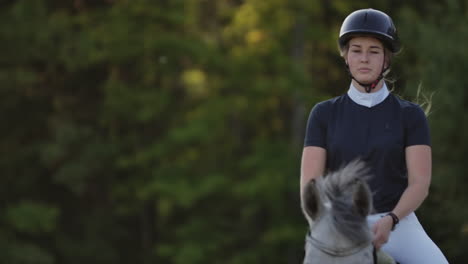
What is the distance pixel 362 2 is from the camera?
23703mm

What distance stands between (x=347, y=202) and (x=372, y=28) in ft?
3.53

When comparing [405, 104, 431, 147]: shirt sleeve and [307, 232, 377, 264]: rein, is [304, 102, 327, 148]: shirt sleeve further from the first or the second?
[307, 232, 377, 264]: rein

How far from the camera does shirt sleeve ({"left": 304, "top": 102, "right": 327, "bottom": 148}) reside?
14.1 ft

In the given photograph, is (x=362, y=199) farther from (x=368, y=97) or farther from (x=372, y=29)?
(x=372, y=29)

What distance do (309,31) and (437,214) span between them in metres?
8.58

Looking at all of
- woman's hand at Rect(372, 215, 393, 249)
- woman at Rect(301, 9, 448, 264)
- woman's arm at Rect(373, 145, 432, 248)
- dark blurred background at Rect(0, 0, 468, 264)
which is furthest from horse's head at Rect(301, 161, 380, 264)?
dark blurred background at Rect(0, 0, 468, 264)

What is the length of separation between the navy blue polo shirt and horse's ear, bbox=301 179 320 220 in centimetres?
61

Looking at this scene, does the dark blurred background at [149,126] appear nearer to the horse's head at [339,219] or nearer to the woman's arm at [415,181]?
the woman's arm at [415,181]

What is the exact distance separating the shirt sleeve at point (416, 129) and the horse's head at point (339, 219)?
0.71m

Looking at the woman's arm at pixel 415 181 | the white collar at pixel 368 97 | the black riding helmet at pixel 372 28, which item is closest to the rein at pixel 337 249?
the woman's arm at pixel 415 181

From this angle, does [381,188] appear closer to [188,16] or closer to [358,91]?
[358,91]

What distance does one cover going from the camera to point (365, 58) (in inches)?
167

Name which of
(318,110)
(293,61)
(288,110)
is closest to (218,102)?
(293,61)

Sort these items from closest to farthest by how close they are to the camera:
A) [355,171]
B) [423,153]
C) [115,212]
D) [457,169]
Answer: [355,171] < [423,153] < [457,169] < [115,212]
